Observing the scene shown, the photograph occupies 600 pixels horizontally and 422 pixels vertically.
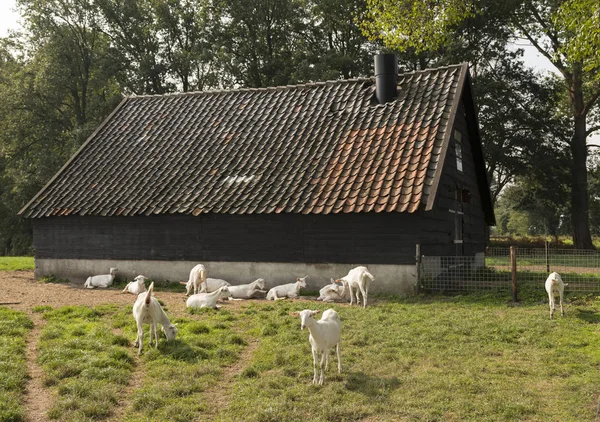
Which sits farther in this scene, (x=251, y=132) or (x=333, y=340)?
(x=251, y=132)

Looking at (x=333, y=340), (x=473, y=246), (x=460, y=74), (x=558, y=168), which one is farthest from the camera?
(x=558, y=168)

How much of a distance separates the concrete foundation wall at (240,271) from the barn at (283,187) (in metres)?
0.04

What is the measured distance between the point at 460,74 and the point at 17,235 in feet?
119

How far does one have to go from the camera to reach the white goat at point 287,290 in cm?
1532

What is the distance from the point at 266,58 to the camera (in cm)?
4391

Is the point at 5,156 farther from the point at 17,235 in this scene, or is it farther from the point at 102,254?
the point at 102,254

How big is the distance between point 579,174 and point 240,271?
31.3m

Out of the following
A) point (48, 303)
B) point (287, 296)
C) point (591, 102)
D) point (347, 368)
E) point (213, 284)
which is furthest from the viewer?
point (591, 102)

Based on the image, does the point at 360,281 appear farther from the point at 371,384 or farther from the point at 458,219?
the point at 458,219

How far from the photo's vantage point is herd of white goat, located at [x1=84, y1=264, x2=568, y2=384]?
7625 mm

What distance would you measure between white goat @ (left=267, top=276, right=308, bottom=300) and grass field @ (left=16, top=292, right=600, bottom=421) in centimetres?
311

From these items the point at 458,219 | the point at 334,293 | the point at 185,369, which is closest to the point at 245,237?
the point at 334,293

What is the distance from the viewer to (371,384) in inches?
290

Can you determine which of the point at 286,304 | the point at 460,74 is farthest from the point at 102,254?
the point at 460,74
